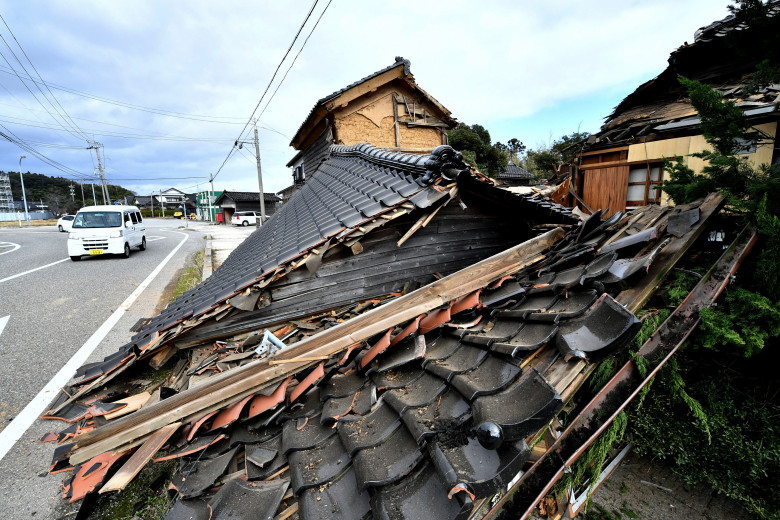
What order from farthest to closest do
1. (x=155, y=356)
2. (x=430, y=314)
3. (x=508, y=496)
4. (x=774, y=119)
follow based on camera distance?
(x=774, y=119) < (x=155, y=356) < (x=430, y=314) < (x=508, y=496)

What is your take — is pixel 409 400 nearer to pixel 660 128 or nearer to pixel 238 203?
pixel 660 128

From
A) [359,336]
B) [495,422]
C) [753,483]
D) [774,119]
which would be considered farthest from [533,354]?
[774,119]

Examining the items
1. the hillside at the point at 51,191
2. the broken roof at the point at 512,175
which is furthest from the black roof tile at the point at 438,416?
the hillside at the point at 51,191

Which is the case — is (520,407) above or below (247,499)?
above

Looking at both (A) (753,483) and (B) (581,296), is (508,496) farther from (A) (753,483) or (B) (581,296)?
(A) (753,483)

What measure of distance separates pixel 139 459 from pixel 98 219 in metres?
17.5

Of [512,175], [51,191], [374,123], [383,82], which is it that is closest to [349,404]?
[374,123]

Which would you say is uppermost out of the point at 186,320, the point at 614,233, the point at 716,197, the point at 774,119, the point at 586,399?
the point at 774,119

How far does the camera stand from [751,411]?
7.13ft

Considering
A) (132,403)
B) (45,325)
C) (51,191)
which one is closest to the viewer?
(132,403)

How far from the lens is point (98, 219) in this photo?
14797 mm

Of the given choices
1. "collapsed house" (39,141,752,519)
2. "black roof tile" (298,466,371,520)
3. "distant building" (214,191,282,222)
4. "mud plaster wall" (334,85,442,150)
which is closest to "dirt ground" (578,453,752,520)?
"collapsed house" (39,141,752,519)

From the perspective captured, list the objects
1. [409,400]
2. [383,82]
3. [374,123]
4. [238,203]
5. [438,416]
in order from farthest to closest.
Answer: [238,203]
[374,123]
[383,82]
[409,400]
[438,416]

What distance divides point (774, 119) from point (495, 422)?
352 inches
